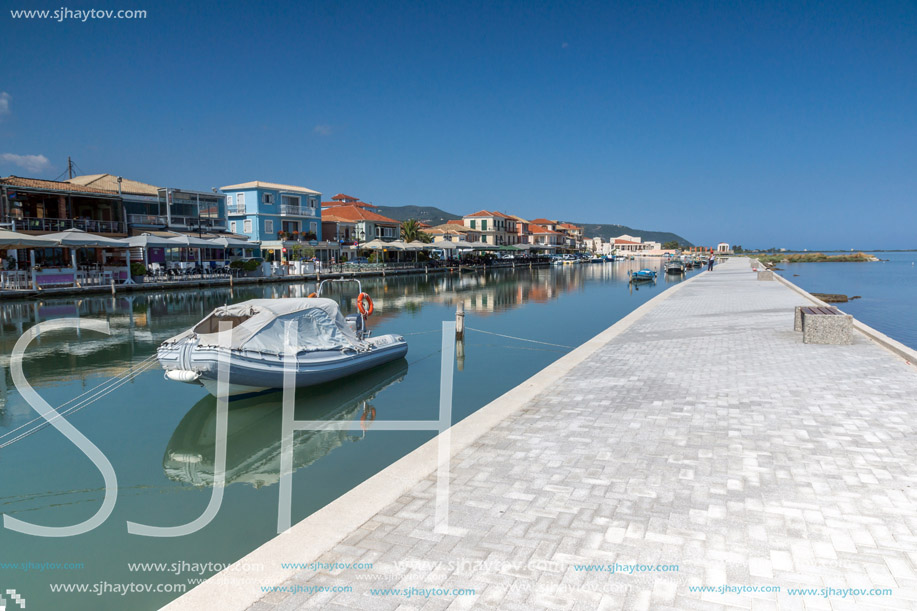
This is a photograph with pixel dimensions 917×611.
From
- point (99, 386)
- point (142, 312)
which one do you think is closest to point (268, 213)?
point (142, 312)

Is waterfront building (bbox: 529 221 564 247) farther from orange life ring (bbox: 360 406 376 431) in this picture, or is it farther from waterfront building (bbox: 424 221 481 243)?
orange life ring (bbox: 360 406 376 431)

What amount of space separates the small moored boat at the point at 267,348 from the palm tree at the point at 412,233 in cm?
6350

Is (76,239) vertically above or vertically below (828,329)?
above

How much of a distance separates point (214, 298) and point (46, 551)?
2873 centimetres

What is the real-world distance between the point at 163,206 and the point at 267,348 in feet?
134

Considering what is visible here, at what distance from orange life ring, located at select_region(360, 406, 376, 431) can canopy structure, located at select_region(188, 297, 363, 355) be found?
1.94 m

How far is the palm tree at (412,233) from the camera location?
76.9 meters

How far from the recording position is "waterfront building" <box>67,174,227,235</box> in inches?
1702

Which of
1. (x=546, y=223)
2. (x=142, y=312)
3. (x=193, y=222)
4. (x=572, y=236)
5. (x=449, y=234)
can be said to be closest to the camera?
(x=142, y=312)

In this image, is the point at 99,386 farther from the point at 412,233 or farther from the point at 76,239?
the point at 412,233

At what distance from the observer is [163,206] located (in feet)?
151

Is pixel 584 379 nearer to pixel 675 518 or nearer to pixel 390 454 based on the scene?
pixel 390 454

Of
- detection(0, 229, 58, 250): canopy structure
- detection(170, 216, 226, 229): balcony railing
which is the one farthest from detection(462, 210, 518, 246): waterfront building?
detection(0, 229, 58, 250): canopy structure

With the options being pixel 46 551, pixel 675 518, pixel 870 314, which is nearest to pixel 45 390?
pixel 46 551
